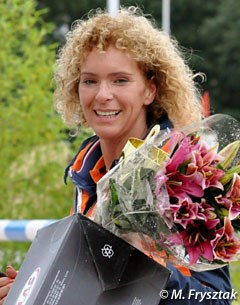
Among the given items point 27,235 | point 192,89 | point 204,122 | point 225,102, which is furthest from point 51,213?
point 225,102

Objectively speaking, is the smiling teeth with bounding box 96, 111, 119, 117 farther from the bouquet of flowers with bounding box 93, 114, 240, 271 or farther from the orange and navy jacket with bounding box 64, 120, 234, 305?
the bouquet of flowers with bounding box 93, 114, 240, 271

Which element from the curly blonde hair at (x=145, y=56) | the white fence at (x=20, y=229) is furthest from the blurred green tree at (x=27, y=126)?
the curly blonde hair at (x=145, y=56)

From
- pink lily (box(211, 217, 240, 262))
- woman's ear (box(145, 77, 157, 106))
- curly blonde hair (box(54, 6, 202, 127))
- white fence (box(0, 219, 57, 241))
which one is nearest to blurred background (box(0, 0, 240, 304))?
white fence (box(0, 219, 57, 241))

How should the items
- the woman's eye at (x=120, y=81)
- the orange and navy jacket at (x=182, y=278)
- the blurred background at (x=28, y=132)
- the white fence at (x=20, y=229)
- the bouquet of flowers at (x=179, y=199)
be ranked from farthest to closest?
the blurred background at (x=28, y=132) → the white fence at (x=20, y=229) → the woman's eye at (x=120, y=81) → the orange and navy jacket at (x=182, y=278) → the bouquet of flowers at (x=179, y=199)

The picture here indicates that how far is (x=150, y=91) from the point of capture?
2.87 metres

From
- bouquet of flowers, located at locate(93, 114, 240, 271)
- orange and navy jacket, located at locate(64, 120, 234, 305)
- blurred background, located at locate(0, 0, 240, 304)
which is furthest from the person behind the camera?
blurred background, located at locate(0, 0, 240, 304)

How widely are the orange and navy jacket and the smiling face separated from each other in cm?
9

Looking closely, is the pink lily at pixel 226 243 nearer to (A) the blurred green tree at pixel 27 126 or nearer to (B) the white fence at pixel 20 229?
(B) the white fence at pixel 20 229

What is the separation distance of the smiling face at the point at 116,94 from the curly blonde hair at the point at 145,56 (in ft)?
0.11

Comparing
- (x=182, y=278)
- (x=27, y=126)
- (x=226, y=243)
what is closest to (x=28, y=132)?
(x=27, y=126)

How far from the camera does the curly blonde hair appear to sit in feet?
9.26

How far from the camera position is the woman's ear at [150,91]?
2846 mm

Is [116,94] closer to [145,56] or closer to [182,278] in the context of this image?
A: [145,56]

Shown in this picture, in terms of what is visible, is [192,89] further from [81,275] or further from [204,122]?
[81,275]
